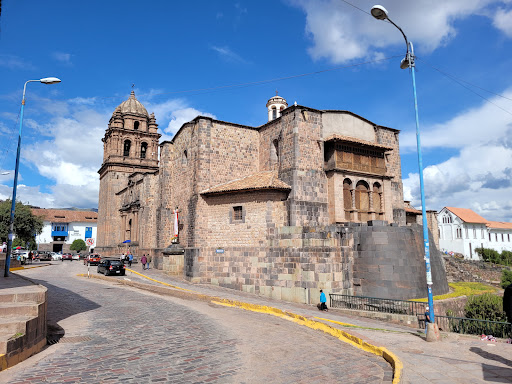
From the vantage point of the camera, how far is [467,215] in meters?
66.8

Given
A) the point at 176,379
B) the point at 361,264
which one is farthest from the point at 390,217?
the point at 176,379

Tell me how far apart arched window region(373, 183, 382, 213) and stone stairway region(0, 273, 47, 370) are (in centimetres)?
2034

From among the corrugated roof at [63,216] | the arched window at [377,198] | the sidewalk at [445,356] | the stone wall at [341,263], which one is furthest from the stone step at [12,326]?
the corrugated roof at [63,216]

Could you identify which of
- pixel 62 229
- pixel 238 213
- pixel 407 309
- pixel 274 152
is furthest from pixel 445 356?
pixel 62 229

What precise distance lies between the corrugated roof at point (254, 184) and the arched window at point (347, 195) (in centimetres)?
399

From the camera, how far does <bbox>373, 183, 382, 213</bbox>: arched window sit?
77.9ft

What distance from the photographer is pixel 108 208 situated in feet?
160

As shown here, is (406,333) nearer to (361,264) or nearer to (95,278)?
(361,264)

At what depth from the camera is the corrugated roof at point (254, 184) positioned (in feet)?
69.1

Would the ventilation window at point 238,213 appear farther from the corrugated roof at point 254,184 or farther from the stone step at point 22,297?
the stone step at point 22,297

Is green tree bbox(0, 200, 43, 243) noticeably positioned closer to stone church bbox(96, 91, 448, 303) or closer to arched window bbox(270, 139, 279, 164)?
stone church bbox(96, 91, 448, 303)

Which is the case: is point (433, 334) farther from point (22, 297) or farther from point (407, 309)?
point (22, 297)

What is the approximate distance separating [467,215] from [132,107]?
2524 inches

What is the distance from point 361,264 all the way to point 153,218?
23.1 meters
